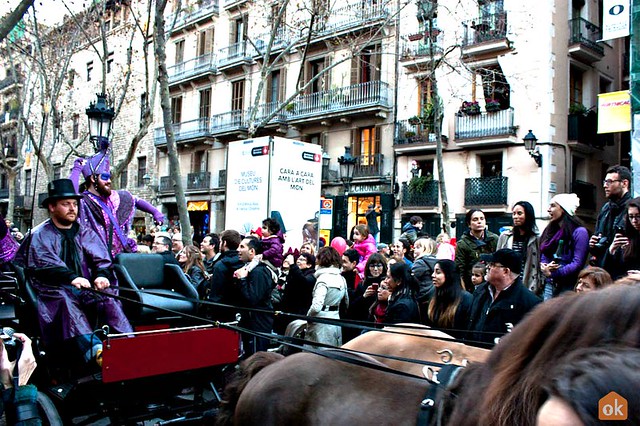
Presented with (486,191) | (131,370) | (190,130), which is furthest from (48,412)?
(190,130)

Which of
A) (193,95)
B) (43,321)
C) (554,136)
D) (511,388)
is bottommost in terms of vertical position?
(43,321)

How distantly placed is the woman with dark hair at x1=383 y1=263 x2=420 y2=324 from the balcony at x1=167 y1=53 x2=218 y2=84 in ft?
90.8

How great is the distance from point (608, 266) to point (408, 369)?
8.10 feet

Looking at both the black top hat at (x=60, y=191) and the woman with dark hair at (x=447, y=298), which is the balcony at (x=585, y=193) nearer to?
the woman with dark hair at (x=447, y=298)

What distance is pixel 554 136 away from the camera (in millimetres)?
21422

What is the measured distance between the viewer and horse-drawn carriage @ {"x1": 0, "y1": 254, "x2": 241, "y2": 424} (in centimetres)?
443

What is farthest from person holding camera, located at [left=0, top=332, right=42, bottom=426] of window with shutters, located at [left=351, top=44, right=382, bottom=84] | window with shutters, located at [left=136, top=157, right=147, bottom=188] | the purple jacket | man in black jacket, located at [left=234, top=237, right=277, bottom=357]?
window with shutters, located at [left=136, top=157, right=147, bottom=188]

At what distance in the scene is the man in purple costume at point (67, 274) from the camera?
4.80 meters

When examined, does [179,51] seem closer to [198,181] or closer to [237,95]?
[237,95]

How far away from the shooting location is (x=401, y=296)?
6051 millimetres

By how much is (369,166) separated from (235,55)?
10.4 meters

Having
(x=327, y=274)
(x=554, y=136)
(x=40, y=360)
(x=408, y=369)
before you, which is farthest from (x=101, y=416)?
(x=554, y=136)

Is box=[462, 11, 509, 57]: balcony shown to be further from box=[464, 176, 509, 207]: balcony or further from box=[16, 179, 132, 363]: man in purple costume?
box=[16, 179, 132, 363]: man in purple costume

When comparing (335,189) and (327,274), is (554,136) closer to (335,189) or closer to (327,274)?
(335,189)
